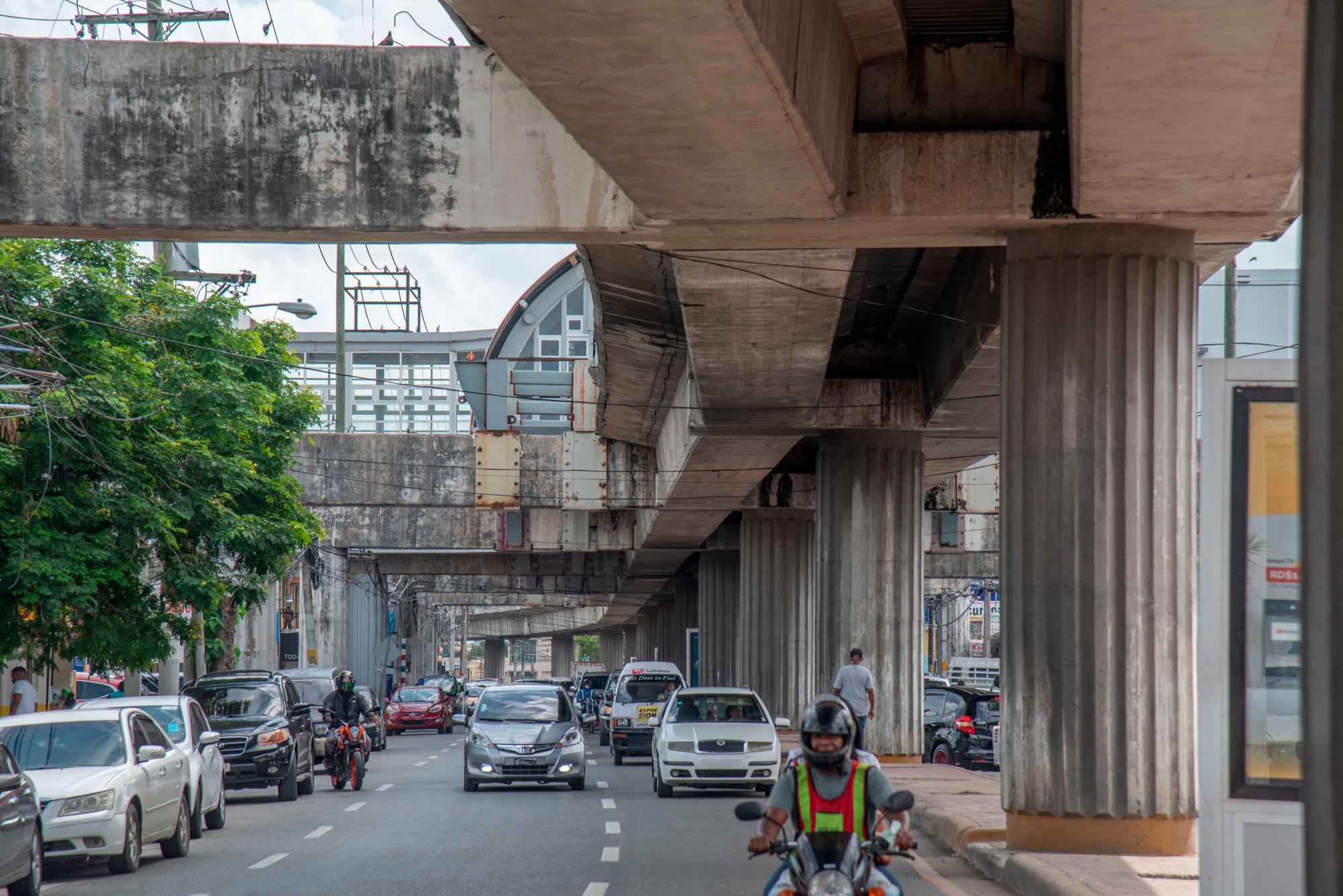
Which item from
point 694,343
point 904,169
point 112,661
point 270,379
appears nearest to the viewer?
point 904,169

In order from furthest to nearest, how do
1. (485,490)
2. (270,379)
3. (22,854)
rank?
(485,490) < (270,379) < (22,854)

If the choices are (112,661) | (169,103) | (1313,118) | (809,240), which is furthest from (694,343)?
(1313,118)

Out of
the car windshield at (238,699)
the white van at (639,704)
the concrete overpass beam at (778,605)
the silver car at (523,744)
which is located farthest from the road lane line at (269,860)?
the concrete overpass beam at (778,605)

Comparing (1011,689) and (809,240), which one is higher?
(809,240)

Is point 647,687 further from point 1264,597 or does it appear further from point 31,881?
point 1264,597

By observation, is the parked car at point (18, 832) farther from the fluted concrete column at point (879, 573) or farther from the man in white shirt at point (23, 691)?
the fluted concrete column at point (879, 573)

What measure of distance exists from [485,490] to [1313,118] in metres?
34.4

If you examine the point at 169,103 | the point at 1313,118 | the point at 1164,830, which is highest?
the point at 169,103

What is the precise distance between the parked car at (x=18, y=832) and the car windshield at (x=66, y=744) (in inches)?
101

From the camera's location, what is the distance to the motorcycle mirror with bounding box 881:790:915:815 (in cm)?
756

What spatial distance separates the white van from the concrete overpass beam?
610 cm

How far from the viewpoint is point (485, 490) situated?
1503 inches

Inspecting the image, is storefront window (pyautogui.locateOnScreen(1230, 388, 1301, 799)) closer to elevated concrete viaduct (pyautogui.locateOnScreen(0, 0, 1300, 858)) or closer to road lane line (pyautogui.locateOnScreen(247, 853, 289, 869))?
elevated concrete viaduct (pyautogui.locateOnScreen(0, 0, 1300, 858))

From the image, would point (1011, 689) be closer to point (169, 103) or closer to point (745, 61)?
point (745, 61)
